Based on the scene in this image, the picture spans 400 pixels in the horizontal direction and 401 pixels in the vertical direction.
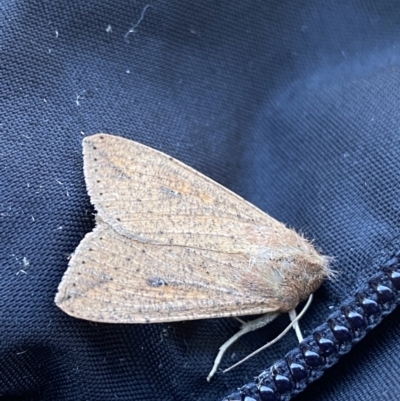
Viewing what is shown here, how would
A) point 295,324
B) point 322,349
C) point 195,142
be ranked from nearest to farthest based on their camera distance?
point 322,349 → point 295,324 → point 195,142

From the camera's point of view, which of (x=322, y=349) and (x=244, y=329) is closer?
(x=322, y=349)

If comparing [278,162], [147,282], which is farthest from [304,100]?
[147,282]

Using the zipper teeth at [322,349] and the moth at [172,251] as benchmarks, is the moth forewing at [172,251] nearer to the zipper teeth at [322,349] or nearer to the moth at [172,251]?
the moth at [172,251]

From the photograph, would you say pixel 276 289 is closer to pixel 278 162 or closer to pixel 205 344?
pixel 205 344

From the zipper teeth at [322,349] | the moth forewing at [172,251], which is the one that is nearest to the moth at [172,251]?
the moth forewing at [172,251]

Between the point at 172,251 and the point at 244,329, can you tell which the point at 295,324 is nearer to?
the point at 244,329

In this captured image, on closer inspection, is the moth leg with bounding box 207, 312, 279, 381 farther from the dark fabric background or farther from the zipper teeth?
the zipper teeth

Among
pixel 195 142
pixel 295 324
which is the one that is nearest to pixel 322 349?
pixel 295 324
